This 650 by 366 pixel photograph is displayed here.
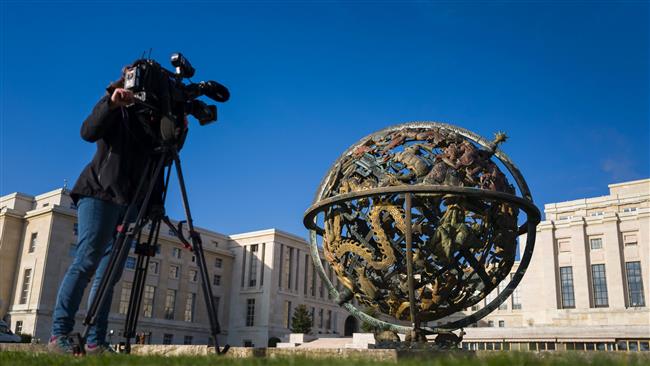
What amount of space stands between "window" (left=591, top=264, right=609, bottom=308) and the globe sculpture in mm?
44508

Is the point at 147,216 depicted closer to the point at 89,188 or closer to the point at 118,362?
the point at 89,188

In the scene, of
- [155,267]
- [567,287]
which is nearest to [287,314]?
[155,267]

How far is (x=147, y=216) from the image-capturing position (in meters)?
4.52

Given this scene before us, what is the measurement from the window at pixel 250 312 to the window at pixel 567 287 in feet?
103

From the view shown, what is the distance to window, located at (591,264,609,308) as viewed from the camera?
153 feet

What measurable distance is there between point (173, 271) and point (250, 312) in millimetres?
10103

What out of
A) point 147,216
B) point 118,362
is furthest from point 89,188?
point 118,362

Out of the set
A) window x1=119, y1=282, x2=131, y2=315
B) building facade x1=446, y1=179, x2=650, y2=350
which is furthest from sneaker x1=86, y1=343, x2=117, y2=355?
window x1=119, y1=282, x2=131, y2=315

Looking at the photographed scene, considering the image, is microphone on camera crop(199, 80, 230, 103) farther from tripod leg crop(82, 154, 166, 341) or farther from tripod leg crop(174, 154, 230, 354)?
tripod leg crop(82, 154, 166, 341)

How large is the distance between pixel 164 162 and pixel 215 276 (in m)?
57.9

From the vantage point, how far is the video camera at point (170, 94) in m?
4.32

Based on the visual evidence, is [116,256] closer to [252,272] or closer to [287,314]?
[287,314]

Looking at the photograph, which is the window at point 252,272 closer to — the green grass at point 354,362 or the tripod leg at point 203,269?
the tripod leg at point 203,269

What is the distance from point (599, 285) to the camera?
4712 cm
